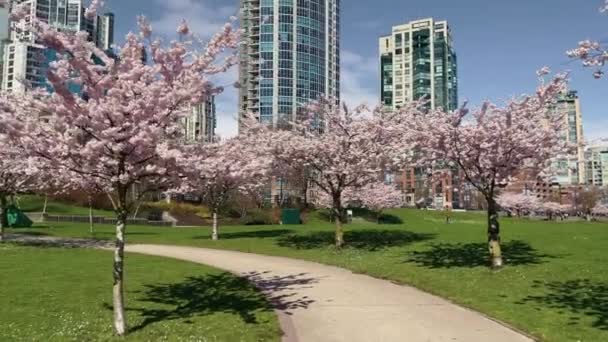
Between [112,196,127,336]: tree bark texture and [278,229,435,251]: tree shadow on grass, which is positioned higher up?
[112,196,127,336]: tree bark texture

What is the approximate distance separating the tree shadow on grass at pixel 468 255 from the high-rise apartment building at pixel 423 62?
6446 inches

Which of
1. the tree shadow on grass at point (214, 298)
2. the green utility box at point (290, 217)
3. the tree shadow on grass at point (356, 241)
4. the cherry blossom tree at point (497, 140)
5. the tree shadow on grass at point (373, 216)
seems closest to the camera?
the tree shadow on grass at point (214, 298)

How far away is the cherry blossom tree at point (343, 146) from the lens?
74.8ft

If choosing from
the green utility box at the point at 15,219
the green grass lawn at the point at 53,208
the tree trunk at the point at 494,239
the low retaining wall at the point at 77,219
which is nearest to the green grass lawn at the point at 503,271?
the tree trunk at the point at 494,239

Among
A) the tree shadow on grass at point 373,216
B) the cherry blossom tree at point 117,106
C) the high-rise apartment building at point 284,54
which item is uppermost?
the high-rise apartment building at point 284,54

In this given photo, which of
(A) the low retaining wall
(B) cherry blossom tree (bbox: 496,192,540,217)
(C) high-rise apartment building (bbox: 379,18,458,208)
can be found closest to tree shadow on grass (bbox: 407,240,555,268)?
(A) the low retaining wall

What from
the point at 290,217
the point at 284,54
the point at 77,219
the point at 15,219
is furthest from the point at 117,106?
the point at 284,54

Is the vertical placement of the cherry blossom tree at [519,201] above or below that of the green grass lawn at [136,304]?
above

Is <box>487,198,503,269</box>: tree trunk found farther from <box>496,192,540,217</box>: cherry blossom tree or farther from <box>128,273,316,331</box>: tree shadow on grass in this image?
<box>496,192,540,217</box>: cherry blossom tree

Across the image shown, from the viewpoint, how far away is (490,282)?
45.6ft

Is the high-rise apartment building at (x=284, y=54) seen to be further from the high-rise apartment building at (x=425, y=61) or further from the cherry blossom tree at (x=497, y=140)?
the cherry blossom tree at (x=497, y=140)

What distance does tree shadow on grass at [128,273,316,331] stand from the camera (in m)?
10.5

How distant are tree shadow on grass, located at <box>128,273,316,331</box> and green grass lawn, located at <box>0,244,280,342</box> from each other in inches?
0.8

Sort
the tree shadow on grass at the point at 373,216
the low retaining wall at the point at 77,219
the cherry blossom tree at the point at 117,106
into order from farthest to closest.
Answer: the tree shadow on grass at the point at 373,216 < the low retaining wall at the point at 77,219 < the cherry blossom tree at the point at 117,106
